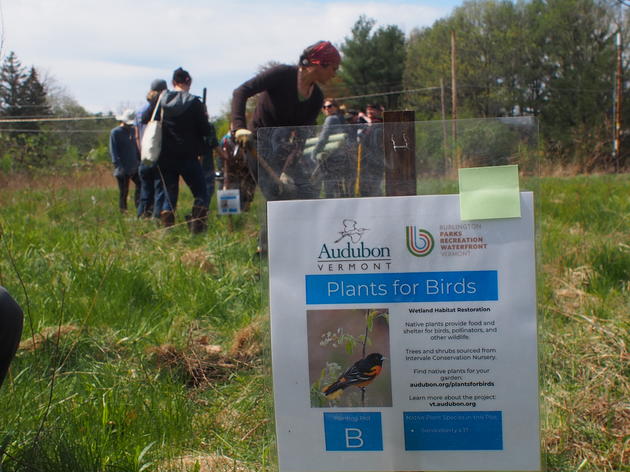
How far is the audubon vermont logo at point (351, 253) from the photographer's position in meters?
1.54

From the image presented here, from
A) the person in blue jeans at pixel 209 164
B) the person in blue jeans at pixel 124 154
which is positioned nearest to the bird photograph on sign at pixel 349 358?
the person in blue jeans at pixel 209 164

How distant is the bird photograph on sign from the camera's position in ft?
5.10

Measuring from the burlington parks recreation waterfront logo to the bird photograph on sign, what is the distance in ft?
0.52

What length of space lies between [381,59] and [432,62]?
7145 millimetres

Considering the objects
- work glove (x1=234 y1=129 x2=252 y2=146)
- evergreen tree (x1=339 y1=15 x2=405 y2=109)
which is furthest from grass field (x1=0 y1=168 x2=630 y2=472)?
evergreen tree (x1=339 y1=15 x2=405 y2=109)

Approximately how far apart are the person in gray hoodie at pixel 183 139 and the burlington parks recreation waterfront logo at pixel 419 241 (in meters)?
4.75

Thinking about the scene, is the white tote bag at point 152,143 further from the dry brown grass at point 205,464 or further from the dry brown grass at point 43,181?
the dry brown grass at point 205,464

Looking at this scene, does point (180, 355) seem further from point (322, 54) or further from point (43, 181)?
point (43, 181)

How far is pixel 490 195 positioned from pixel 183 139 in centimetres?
515

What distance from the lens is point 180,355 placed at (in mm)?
2873

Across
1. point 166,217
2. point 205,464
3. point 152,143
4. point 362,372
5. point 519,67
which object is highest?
point 519,67

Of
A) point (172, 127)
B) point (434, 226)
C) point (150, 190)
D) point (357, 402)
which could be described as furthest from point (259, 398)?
point (150, 190)

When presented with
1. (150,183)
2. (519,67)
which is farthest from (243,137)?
(519,67)

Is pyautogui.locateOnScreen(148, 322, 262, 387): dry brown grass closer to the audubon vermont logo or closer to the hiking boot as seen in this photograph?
the audubon vermont logo
